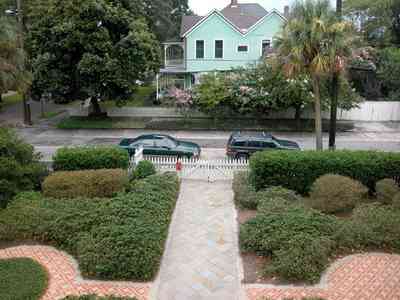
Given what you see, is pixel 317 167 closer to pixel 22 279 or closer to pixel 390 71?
pixel 22 279

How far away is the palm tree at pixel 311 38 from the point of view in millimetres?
15008

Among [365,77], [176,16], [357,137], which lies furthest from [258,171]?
[176,16]

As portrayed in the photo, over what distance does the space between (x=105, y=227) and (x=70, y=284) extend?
167cm

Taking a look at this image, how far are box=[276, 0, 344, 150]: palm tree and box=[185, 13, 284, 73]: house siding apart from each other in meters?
16.9

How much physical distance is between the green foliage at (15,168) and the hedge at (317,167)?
776 cm

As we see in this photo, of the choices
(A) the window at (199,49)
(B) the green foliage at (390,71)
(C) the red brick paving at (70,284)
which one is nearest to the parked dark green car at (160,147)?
(C) the red brick paving at (70,284)

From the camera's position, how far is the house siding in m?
32.4

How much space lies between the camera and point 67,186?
12.9m

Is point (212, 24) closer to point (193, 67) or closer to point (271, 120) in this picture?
point (193, 67)

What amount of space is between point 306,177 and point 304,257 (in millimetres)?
5023

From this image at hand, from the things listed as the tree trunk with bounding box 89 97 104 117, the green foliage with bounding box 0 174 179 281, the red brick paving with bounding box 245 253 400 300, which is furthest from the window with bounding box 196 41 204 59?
the red brick paving with bounding box 245 253 400 300

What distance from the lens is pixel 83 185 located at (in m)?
12.9

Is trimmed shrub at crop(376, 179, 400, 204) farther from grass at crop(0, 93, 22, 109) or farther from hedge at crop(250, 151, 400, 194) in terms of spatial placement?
grass at crop(0, 93, 22, 109)

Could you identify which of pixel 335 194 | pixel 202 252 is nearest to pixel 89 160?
pixel 202 252
